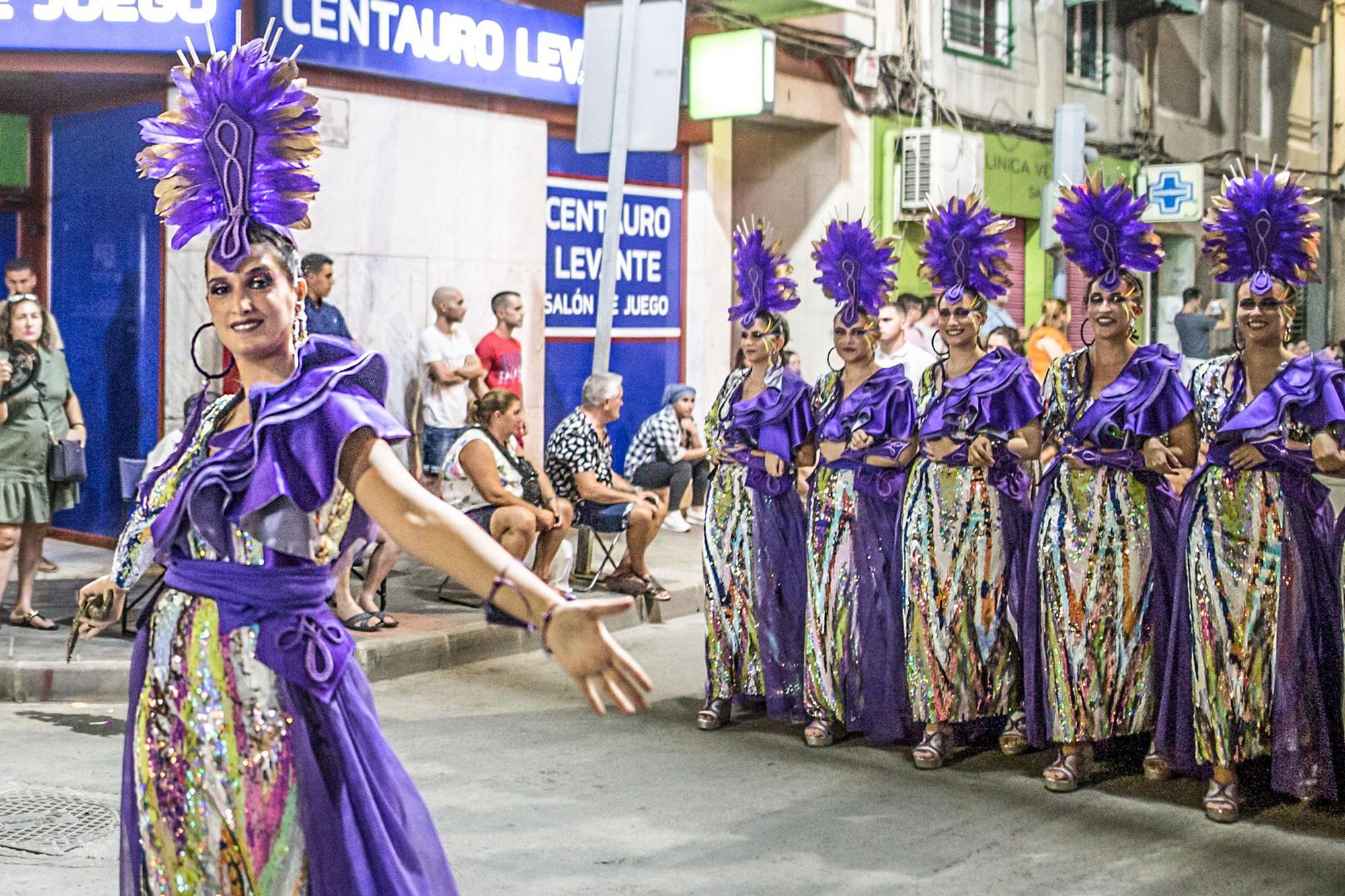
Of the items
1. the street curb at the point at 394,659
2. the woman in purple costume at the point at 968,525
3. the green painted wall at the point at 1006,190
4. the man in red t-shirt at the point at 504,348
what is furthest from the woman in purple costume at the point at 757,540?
the green painted wall at the point at 1006,190

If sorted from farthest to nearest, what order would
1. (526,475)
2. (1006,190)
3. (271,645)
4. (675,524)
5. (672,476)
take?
1. (1006,190)
2. (675,524)
3. (672,476)
4. (526,475)
5. (271,645)

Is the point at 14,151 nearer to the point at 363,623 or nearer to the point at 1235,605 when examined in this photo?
the point at 363,623

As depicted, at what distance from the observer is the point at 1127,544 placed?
670 cm

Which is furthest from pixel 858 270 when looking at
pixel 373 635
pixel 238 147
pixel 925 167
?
pixel 925 167

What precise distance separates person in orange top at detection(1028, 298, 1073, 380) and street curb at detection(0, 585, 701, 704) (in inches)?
178

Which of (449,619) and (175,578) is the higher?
(175,578)

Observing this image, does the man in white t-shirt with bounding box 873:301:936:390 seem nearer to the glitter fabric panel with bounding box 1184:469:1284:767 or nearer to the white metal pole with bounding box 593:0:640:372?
the white metal pole with bounding box 593:0:640:372

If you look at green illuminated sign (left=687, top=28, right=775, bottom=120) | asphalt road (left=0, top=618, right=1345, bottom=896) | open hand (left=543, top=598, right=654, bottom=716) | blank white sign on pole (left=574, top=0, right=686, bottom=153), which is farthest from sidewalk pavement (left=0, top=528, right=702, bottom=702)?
green illuminated sign (left=687, top=28, right=775, bottom=120)

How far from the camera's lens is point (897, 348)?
11.8 meters

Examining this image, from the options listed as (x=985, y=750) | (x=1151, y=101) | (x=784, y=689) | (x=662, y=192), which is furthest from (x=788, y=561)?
(x=1151, y=101)

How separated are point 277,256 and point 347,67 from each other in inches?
359

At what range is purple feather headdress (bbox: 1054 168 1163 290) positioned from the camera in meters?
6.80

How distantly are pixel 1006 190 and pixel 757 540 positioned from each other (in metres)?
13.4

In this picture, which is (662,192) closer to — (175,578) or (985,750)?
(985,750)
